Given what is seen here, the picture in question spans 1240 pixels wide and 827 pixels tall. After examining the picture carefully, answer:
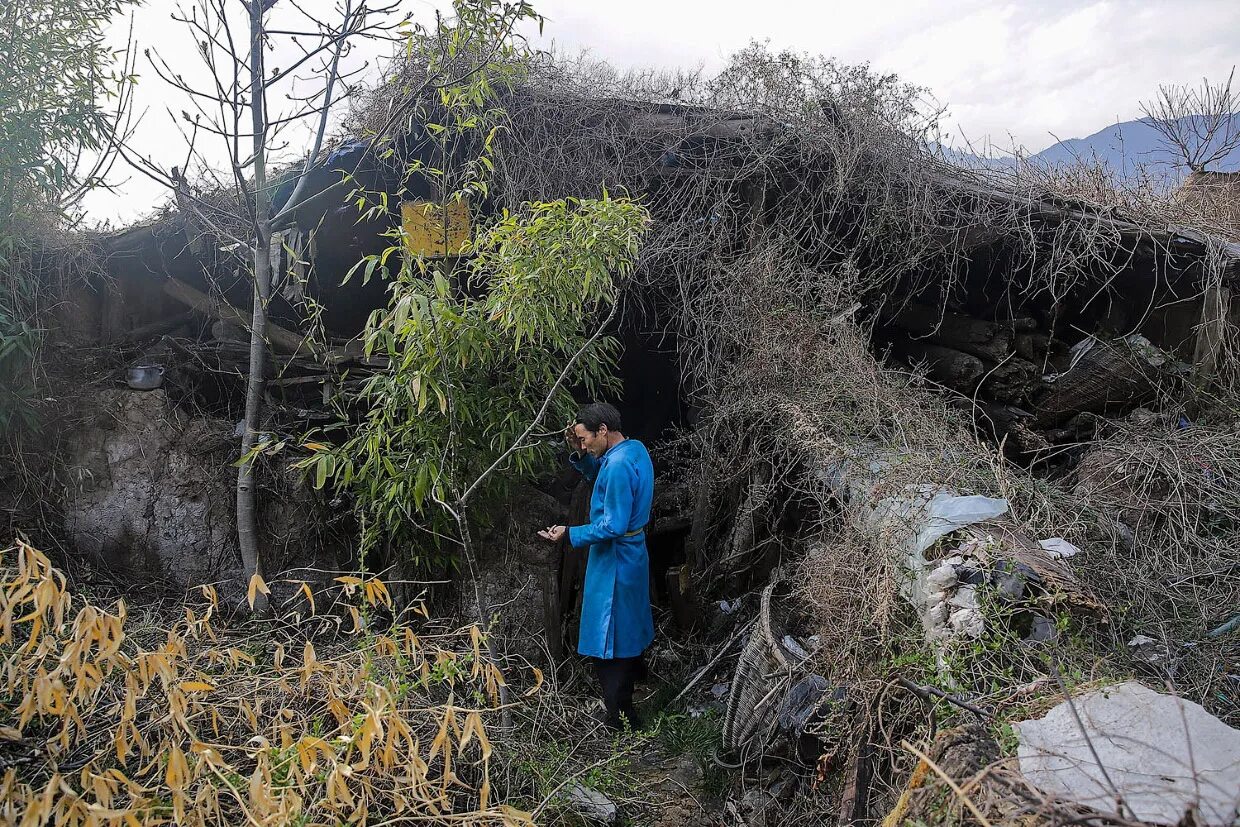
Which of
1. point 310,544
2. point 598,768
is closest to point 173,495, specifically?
point 310,544

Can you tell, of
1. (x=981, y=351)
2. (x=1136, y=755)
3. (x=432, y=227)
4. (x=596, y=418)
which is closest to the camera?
(x=1136, y=755)

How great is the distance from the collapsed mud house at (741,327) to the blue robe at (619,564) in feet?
2.20

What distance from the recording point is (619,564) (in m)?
4.18

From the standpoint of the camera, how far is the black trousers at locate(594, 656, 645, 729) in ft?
13.8

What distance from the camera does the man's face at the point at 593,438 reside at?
165 inches

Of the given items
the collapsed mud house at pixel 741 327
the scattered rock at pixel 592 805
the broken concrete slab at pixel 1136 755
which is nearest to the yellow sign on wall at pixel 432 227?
the collapsed mud house at pixel 741 327

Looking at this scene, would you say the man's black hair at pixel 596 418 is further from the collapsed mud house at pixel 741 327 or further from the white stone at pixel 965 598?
the white stone at pixel 965 598

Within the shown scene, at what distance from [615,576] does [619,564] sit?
7cm

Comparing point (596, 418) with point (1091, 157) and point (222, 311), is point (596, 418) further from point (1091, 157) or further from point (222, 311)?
point (1091, 157)

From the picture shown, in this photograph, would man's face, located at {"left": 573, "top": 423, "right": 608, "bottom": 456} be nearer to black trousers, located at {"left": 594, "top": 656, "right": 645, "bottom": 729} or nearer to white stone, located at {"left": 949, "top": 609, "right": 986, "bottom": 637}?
black trousers, located at {"left": 594, "top": 656, "right": 645, "bottom": 729}

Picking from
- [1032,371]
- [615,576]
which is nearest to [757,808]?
[615,576]

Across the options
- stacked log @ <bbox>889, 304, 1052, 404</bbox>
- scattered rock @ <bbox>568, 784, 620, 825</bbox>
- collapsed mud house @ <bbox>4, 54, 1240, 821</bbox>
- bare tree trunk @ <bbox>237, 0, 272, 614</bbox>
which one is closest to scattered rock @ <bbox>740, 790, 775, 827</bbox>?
scattered rock @ <bbox>568, 784, 620, 825</bbox>

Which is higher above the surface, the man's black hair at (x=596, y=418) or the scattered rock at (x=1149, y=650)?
the man's black hair at (x=596, y=418)

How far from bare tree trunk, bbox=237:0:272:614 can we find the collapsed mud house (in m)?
0.31
